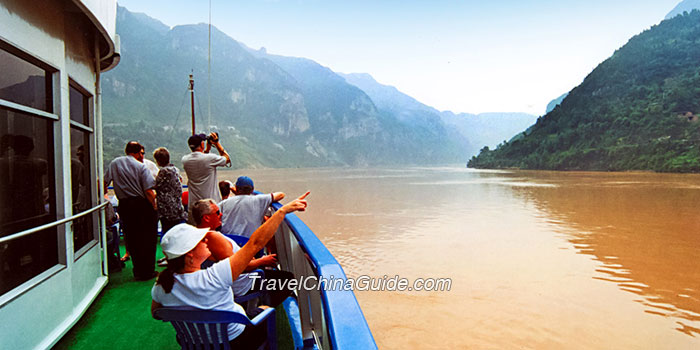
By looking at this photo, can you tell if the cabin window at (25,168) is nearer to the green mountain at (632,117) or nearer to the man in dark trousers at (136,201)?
the man in dark trousers at (136,201)

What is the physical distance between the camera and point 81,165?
4.50 metres

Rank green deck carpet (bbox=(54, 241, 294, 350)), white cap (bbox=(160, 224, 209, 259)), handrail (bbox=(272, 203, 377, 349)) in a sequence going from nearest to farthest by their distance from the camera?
handrail (bbox=(272, 203, 377, 349))
white cap (bbox=(160, 224, 209, 259))
green deck carpet (bbox=(54, 241, 294, 350))

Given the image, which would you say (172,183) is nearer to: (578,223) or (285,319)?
(285,319)

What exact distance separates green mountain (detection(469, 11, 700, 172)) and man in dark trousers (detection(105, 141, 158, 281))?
77.0 m

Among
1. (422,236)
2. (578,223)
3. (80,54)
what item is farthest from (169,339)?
(578,223)

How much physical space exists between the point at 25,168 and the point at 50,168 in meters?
0.37

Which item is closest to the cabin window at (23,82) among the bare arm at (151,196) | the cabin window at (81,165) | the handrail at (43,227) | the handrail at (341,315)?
the cabin window at (81,165)

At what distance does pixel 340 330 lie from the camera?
162 centimetres

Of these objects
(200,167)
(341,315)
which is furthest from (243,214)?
(341,315)

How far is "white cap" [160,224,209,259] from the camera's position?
214 cm

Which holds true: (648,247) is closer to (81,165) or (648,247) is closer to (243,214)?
(243,214)

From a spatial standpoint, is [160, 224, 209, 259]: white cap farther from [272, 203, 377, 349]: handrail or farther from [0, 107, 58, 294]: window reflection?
[0, 107, 58, 294]: window reflection

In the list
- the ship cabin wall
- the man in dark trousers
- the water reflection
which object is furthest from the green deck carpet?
the water reflection

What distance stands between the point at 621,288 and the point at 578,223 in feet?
29.3
